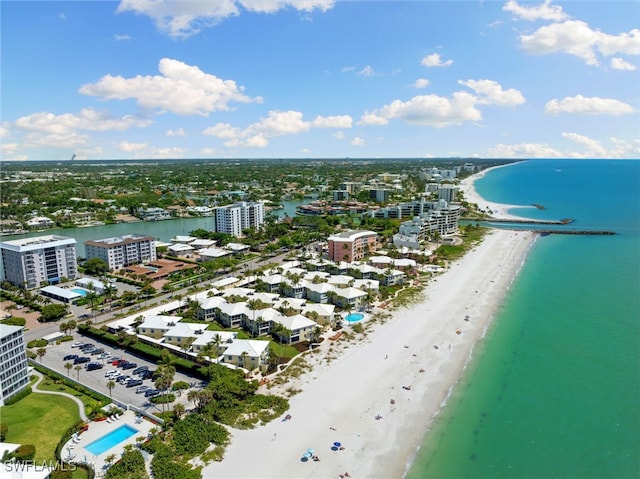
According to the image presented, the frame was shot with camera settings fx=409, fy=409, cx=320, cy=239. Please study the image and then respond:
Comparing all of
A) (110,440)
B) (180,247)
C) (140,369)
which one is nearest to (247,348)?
(140,369)

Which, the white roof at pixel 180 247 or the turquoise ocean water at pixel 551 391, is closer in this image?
the turquoise ocean water at pixel 551 391

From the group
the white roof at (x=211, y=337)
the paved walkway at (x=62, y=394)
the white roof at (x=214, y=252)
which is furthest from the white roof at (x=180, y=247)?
the paved walkway at (x=62, y=394)

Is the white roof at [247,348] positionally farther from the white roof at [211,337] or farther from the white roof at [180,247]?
the white roof at [180,247]

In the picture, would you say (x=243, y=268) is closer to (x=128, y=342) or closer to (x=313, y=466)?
(x=128, y=342)

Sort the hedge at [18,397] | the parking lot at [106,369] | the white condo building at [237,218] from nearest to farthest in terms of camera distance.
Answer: the hedge at [18,397]
the parking lot at [106,369]
the white condo building at [237,218]

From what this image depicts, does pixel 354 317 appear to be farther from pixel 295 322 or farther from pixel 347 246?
pixel 347 246

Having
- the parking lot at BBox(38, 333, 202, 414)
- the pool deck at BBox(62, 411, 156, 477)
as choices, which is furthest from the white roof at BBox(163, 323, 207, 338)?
the pool deck at BBox(62, 411, 156, 477)

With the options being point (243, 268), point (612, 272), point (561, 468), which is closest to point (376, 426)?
point (561, 468)

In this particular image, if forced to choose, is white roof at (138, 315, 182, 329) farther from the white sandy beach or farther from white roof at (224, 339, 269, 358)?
the white sandy beach
